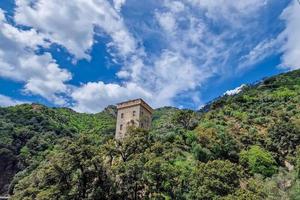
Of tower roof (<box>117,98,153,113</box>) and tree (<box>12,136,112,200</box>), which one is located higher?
tower roof (<box>117,98,153,113</box>)

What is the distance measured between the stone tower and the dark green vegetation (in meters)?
4.58

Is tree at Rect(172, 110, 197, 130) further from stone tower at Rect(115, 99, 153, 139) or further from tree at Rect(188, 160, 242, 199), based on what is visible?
tree at Rect(188, 160, 242, 199)

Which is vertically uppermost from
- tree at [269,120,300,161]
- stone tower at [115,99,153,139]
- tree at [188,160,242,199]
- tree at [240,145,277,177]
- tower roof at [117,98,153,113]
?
tower roof at [117,98,153,113]

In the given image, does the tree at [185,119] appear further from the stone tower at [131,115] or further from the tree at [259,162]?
the tree at [259,162]

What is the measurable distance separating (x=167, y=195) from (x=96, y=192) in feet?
25.9

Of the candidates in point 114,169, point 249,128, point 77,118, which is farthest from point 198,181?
point 77,118

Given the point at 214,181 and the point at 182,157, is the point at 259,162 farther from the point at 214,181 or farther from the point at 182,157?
the point at 214,181

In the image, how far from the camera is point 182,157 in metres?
57.6

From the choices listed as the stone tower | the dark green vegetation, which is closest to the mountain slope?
the dark green vegetation

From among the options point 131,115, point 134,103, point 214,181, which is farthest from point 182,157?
point 214,181

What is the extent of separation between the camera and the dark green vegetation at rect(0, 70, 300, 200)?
37406mm

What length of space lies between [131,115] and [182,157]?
11.6 m

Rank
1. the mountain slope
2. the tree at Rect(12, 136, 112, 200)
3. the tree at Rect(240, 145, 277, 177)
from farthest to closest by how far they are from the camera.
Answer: the mountain slope → the tree at Rect(240, 145, 277, 177) → the tree at Rect(12, 136, 112, 200)

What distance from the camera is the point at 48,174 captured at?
38.8 m
